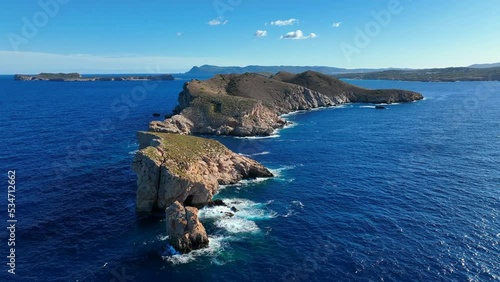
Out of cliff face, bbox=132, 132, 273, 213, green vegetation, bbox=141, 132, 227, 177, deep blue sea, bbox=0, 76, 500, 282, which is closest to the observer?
deep blue sea, bbox=0, 76, 500, 282

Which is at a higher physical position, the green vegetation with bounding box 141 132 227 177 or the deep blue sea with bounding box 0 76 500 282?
the green vegetation with bounding box 141 132 227 177

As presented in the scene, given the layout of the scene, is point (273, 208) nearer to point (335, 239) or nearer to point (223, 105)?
point (335, 239)

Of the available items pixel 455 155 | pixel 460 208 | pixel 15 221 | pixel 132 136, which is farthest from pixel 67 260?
pixel 455 155

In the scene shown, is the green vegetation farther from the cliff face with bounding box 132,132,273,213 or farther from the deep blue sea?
the deep blue sea
